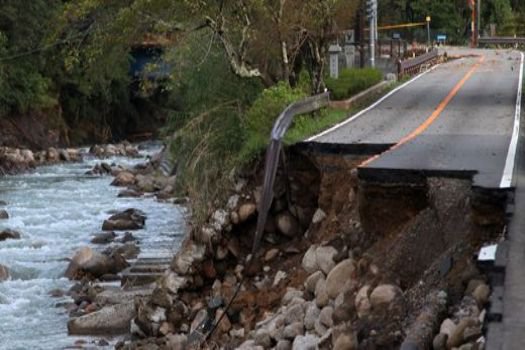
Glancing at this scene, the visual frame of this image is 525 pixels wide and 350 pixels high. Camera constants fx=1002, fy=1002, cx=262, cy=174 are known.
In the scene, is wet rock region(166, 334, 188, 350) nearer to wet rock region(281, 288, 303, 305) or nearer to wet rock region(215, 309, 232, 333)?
wet rock region(215, 309, 232, 333)

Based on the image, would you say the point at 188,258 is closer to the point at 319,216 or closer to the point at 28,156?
the point at 319,216

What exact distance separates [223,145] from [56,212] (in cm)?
1402

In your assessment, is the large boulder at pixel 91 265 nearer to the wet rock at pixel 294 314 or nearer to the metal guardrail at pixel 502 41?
the wet rock at pixel 294 314

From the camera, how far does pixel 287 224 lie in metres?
17.8

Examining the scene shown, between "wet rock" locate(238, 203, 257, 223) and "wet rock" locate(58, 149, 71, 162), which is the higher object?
"wet rock" locate(238, 203, 257, 223)

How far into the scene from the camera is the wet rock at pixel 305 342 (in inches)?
508

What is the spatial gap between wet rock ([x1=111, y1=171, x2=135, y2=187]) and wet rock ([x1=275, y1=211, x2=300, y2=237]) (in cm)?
2353

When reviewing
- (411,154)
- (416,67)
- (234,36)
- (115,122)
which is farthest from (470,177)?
(115,122)

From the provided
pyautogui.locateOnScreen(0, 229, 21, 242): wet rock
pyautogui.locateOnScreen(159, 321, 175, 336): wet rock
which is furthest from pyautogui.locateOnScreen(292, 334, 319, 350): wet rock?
pyautogui.locateOnScreen(0, 229, 21, 242): wet rock

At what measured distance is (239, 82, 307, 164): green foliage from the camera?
18.8 m

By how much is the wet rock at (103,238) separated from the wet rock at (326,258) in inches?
555

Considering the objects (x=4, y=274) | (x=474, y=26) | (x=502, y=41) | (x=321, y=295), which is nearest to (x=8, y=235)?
(x=4, y=274)

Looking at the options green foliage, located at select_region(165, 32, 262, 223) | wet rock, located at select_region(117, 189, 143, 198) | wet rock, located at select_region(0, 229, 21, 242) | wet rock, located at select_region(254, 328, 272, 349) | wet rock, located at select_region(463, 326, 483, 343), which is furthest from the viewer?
wet rock, located at select_region(117, 189, 143, 198)

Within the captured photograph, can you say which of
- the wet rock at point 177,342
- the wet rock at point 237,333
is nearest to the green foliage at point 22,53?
the wet rock at point 177,342
